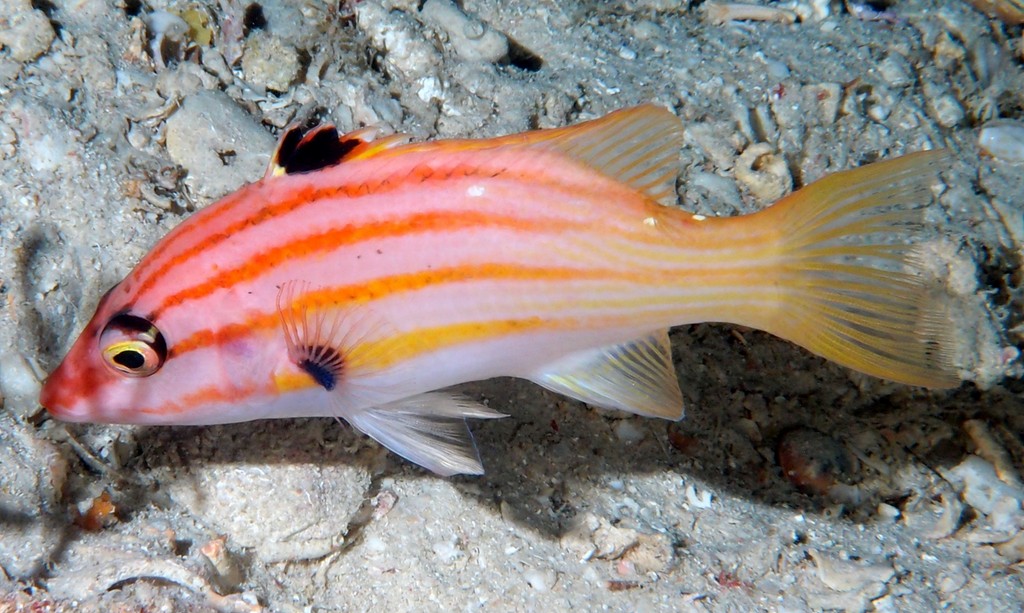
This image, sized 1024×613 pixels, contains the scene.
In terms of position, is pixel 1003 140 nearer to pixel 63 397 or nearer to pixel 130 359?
pixel 130 359

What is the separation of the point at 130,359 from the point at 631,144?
4.84 ft

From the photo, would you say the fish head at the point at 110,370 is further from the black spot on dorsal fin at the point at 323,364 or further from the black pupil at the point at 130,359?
the black spot on dorsal fin at the point at 323,364

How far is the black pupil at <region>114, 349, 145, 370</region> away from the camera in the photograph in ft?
5.71

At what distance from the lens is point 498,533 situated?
257 centimetres

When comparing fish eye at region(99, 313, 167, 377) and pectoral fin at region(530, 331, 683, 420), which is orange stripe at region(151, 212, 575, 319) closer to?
fish eye at region(99, 313, 167, 377)

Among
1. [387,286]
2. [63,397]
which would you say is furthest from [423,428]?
[63,397]

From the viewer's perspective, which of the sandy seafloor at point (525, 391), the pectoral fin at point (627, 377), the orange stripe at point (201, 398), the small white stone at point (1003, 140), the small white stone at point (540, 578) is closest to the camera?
the orange stripe at point (201, 398)

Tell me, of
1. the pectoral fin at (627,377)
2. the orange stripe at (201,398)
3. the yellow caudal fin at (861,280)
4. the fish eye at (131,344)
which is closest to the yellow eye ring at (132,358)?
the fish eye at (131,344)

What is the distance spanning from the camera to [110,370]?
1771 millimetres

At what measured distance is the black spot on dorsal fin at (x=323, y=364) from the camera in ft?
5.83

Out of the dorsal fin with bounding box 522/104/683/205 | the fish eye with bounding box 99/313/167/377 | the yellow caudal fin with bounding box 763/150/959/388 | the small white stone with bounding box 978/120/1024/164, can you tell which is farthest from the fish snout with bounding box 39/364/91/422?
the small white stone with bounding box 978/120/1024/164

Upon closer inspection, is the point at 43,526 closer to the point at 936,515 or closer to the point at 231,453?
the point at 231,453

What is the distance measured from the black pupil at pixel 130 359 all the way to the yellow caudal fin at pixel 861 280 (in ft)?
5.62

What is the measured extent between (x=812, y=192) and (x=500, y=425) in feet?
5.27
